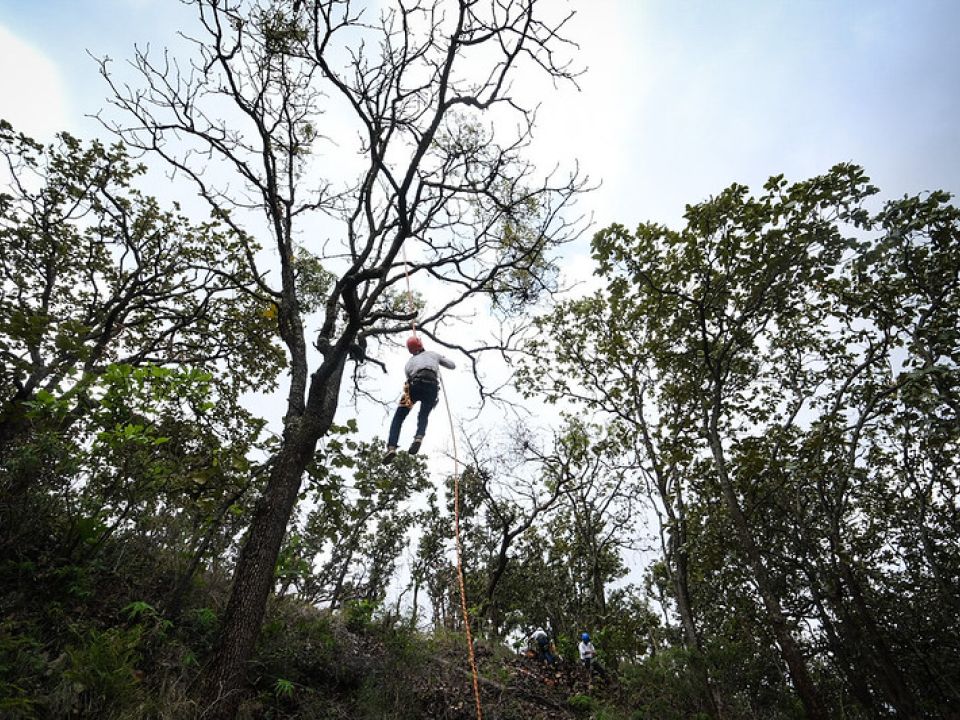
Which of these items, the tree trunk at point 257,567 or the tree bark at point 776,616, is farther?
the tree bark at point 776,616

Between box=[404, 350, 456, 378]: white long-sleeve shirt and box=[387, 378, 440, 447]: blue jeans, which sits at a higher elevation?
box=[404, 350, 456, 378]: white long-sleeve shirt

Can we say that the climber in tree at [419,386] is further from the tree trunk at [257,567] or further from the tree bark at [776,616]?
the tree bark at [776,616]

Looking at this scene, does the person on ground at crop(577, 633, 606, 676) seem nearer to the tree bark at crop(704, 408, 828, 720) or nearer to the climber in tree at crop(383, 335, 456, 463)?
the tree bark at crop(704, 408, 828, 720)

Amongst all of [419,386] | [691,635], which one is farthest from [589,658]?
[419,386]

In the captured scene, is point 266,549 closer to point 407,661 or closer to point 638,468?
point 407,661

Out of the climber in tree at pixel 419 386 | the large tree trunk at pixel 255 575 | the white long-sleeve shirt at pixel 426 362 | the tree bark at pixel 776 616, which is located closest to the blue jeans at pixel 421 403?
the climber in tree at pixel 419 386

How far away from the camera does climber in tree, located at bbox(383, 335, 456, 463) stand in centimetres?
702

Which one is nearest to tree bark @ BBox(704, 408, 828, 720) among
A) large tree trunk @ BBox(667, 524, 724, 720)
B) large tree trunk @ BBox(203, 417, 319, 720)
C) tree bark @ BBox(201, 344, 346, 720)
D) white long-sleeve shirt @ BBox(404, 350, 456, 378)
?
large tree trunk @ BBox(667, 524, 724, 720)

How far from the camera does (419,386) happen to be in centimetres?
724

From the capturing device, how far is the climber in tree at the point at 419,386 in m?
7.02

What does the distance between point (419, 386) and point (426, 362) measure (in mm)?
408

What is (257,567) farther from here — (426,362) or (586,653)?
(586,653)

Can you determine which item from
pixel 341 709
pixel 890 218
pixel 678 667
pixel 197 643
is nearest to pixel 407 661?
pixel 341 709

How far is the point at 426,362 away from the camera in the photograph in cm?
716
